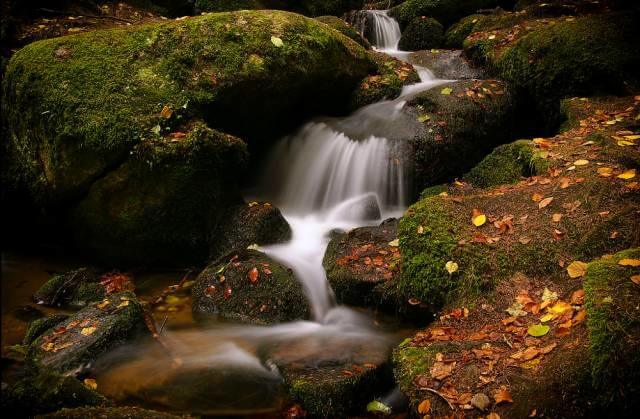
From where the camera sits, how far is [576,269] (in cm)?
387

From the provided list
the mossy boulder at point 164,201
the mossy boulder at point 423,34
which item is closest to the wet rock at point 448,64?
the mossy boulder at point 423,34

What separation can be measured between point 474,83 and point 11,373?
8092mm

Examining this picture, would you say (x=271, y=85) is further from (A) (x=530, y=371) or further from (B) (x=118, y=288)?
(A) (x=530, y=371)

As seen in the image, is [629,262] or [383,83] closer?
[629,262]

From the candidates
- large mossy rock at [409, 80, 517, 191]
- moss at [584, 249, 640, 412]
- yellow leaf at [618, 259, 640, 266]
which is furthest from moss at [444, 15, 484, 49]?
moss at [584, 249, 640, 412]

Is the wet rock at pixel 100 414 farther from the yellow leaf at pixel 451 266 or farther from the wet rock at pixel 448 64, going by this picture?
the wet rock at pixel 448 64

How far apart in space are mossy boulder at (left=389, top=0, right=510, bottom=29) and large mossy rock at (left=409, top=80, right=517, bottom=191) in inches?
239

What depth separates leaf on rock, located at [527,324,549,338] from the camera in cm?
342

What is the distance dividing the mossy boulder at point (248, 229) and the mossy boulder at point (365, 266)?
100 centimetres

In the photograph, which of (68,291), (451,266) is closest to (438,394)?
(451,266)

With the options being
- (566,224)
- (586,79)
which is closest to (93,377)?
(566,224)

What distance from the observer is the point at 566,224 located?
429 cm

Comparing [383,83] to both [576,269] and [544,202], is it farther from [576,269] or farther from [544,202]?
[576,269]

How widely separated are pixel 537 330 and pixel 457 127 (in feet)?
14.8
